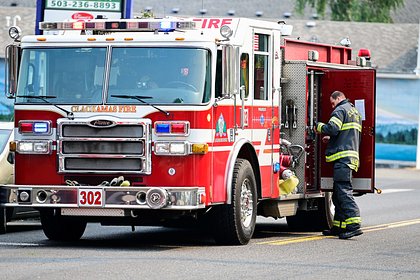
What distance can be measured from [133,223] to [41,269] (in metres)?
2.56

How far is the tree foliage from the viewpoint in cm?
5581

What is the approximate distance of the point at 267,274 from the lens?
36.7 feet

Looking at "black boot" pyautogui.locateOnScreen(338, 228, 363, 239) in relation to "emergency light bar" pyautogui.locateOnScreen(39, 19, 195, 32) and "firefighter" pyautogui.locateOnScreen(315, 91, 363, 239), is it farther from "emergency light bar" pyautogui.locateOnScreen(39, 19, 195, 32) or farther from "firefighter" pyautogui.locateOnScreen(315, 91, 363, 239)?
"emergency light bar" pyautogui.locateOnScreen(39, 19, 195, 32)

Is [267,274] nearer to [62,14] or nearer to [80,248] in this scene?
[80,248]

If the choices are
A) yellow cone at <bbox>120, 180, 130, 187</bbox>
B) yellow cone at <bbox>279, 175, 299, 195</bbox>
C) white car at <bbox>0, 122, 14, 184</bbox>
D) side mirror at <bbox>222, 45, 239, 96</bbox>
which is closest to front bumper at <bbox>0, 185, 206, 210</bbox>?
yellow cone at <bbox>120, 180, 130, 187</bbox>

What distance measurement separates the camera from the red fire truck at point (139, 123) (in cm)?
1302

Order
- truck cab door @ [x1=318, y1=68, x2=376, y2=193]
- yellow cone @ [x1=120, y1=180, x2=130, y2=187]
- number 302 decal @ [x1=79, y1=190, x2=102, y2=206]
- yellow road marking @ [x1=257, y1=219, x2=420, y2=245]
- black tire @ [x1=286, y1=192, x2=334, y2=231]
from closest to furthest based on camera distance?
number 302 decal @ [x1=79, y1=190, x2=102, y2=206] < yellow cone @ [x1=120, y1=180, x2=130, y2=187] < yellow road marking @ [x1=257, y1=219, x2=420, y2=245] < truck cab door @ [x1=318, y1=68, x2=376, y2=193] < black tire @ [x1=286, y1=192, x2=334, y2=231]

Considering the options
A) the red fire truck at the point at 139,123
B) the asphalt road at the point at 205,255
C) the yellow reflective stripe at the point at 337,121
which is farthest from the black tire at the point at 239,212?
the yellow reflective stripe at the point at 337,121

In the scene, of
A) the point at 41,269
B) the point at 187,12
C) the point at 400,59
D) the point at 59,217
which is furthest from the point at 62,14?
the point at 187,12

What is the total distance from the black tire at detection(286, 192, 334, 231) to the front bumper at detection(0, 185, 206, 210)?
12.8 feet

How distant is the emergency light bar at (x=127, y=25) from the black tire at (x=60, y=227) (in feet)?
7.25

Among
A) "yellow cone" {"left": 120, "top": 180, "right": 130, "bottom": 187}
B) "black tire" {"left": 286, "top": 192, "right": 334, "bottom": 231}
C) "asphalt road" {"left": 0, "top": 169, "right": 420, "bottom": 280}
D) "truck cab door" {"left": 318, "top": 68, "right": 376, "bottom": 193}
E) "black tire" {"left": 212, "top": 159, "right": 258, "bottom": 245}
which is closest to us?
"asphalt road" {"left": 0, "top": 169, "right": 420, "bottom": 280}

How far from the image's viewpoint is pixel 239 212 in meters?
13.6

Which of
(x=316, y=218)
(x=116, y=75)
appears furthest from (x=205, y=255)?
(x=316, y=218)
